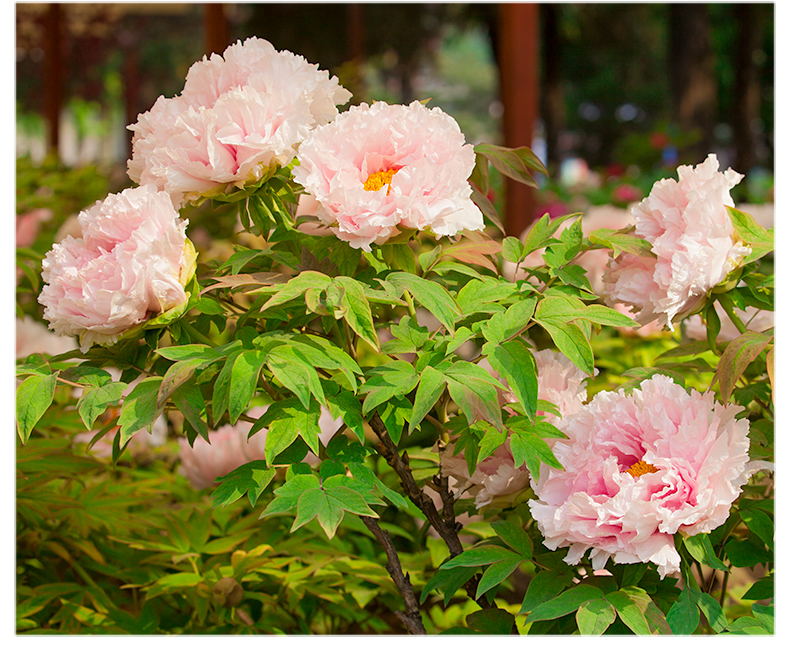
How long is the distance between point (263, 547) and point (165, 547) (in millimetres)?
149

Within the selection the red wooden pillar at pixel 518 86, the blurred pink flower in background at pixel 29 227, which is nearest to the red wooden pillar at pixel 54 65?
the red wooden pillar at pixel 518 86

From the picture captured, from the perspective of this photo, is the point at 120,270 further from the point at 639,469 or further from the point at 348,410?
the point at 639,469

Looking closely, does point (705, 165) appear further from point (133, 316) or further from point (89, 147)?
point (89, 147)

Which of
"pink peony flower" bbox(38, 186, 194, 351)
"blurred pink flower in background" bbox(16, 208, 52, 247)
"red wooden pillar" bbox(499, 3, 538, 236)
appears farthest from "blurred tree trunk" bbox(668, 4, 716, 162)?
"pink peony flower" bbox(38, 186, 194, 351)

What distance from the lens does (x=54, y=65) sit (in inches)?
284

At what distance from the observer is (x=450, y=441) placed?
1068mm

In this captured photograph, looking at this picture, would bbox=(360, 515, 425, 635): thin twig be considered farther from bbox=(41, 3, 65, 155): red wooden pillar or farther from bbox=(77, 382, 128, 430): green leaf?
bbox=(41, 3, 65, 155): red wooden pillar

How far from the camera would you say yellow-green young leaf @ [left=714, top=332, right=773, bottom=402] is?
0.91 metres

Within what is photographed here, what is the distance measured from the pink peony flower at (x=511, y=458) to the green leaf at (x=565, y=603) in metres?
0.13

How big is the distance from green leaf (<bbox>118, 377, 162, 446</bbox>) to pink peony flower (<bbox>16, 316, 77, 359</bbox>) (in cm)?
96

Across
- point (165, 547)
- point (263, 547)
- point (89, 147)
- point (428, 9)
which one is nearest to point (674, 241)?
point (263, 547)

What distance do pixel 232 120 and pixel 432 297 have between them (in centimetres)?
25

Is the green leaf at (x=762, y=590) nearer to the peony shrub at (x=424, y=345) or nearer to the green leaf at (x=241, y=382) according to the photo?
the peony shrub at (x=424, y=345)

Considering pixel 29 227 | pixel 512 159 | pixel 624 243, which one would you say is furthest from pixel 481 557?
pixel 29 227
